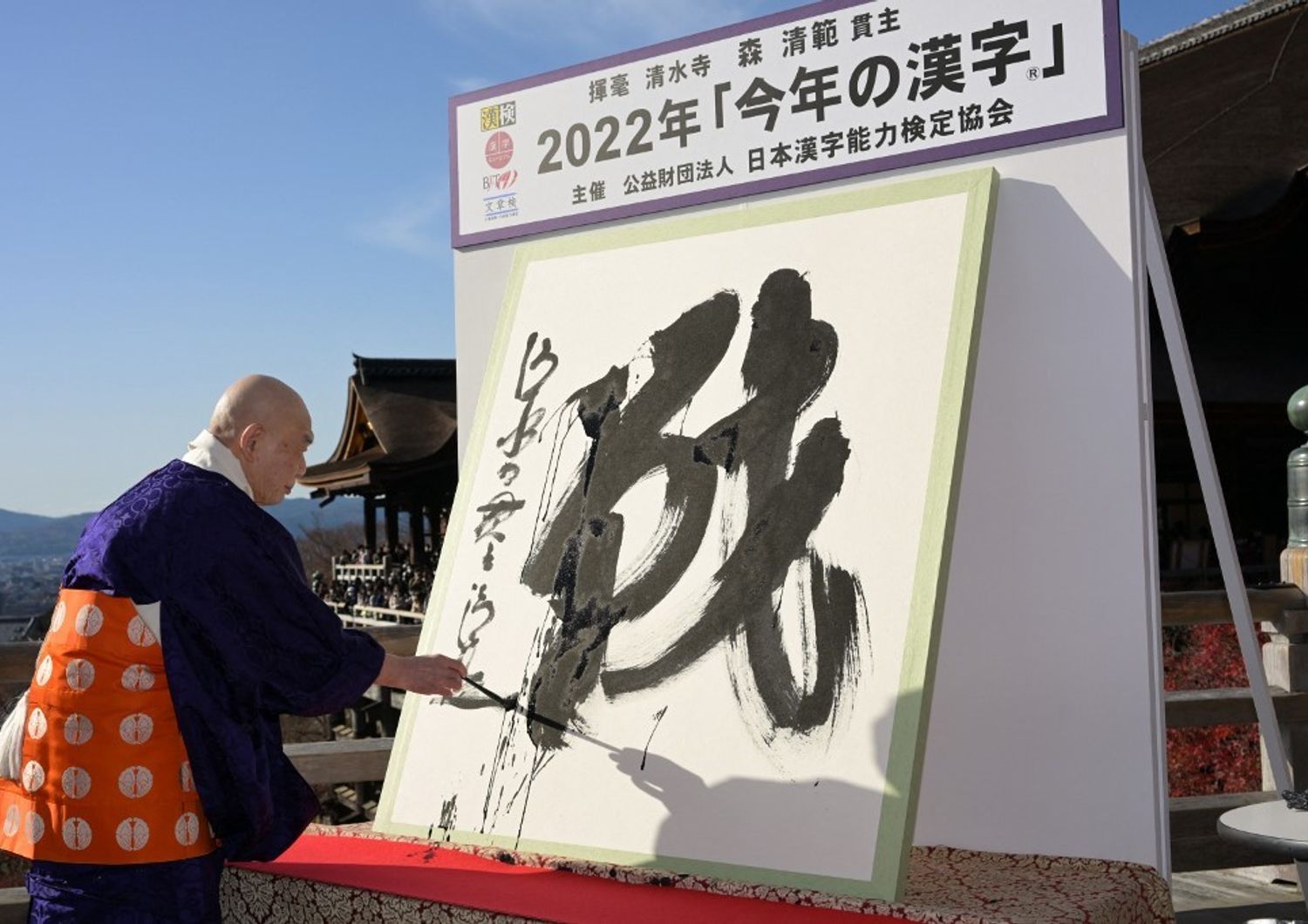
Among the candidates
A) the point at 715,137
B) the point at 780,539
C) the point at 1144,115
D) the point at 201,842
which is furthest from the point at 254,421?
the point at 1144,115

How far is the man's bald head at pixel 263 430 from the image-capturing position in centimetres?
236

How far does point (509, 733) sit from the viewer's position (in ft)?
9.00

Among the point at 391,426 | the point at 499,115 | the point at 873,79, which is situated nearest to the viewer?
the point at 873,79

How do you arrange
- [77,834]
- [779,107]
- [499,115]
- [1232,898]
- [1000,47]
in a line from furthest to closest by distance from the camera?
[1232,898]
[499,115]
[779,107]
[1000,47]
[77,834]

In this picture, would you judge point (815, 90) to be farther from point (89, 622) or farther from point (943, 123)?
point (89, 622)

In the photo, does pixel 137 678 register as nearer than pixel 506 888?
Yes

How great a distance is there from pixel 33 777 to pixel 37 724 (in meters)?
0.09

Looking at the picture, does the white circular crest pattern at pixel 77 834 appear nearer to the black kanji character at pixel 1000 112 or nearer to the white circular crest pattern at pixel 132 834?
the white circular crest pattern at pixel 132 834

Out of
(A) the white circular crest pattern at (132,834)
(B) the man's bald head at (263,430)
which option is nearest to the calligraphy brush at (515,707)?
(B) the man's bald head at (263,430)

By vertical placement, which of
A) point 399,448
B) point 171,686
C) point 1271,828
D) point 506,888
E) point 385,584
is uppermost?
point 399,448

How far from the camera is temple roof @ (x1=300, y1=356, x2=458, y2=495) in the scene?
698 inches

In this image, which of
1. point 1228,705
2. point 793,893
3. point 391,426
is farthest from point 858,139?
point 391,426

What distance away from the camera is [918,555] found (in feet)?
7.75

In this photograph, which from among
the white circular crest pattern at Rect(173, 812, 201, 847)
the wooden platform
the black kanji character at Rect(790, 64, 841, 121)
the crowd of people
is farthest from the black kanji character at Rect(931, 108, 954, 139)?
the crowd of people
